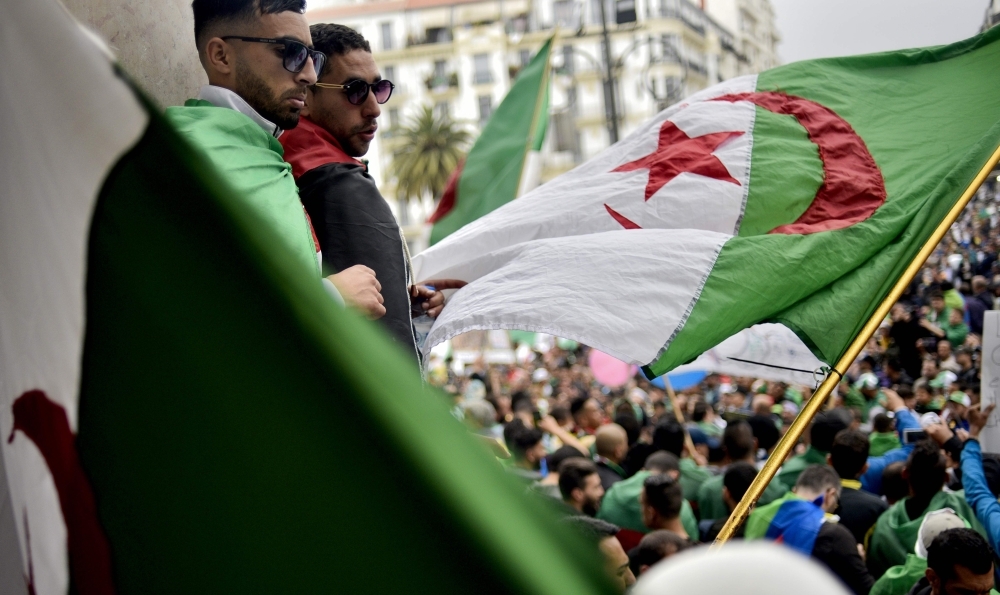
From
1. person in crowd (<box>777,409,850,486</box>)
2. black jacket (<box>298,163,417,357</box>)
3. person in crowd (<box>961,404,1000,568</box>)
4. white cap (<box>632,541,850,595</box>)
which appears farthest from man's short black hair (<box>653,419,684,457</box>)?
white cap (<box>632,541,850,595</box>)

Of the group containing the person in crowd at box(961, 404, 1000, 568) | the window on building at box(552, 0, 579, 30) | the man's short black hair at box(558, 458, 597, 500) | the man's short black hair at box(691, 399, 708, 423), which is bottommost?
the window on building at box(552, 0, 579, 30)

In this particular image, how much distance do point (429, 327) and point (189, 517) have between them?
7.46ft

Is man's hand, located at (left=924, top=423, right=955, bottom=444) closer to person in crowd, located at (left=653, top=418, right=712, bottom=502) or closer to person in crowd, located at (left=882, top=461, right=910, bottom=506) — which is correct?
person in crowd, located at (left=882, top=461, right=910, bottom=506)

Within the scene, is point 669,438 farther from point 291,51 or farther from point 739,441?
point 291,51

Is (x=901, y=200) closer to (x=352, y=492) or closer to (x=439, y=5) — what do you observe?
(x=352, y=492)

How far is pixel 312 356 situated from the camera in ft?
2.67

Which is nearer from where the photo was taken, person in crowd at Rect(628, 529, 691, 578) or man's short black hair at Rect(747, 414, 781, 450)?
person in crowd at Rect(628, 529, 691, 578)

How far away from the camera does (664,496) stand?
4648 mm

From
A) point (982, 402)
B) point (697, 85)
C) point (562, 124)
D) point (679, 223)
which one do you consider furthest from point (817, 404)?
point (697, 85)

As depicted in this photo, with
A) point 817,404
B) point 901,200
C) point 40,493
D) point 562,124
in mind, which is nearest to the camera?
point 40,493

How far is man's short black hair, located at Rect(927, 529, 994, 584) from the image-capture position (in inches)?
123

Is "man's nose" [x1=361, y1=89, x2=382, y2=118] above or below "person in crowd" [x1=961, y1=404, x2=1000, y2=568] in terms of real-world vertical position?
above

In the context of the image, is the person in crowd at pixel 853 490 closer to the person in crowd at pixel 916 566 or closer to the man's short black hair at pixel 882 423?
the person in crowd at pixel 916 566

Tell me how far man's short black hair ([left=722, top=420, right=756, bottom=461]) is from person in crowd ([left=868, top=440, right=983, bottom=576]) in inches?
61.7
